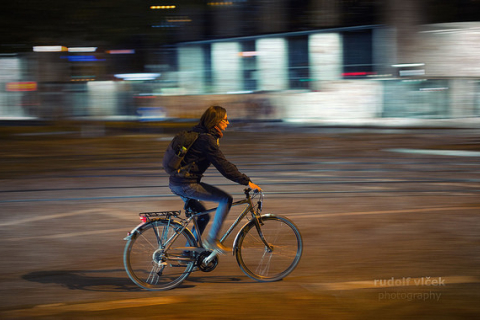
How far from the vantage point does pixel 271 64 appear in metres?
33.2

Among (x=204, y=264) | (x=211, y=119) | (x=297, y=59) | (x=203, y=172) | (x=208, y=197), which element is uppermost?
(x=297, y=59)

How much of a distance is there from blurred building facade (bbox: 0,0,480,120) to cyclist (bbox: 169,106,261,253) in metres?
16.6

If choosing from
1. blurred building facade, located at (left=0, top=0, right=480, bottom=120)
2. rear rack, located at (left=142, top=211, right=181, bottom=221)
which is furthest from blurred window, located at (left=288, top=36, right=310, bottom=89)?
rear rack, located at (left=142, top=211, right=181, bottom=221)

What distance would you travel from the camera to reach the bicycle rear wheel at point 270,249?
18.3 feet

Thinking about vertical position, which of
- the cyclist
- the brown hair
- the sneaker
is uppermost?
the brown hair

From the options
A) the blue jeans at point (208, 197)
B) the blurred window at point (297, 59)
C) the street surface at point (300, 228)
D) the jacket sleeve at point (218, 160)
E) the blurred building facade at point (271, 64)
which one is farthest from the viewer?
the blurred window at point (297, 59)

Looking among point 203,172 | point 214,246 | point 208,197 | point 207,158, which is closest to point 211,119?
point 207,158

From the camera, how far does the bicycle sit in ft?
17.9

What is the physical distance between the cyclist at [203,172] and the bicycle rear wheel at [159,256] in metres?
0.23

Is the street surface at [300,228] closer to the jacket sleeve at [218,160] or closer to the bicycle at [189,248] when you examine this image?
the bicycle at [189,248]

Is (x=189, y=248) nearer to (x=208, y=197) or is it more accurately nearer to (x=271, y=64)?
(x=208, y=197)

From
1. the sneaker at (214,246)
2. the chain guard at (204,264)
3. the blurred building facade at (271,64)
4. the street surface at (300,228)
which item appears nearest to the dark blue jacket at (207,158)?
the sneaker at (214,246)

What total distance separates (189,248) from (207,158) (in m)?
0.84

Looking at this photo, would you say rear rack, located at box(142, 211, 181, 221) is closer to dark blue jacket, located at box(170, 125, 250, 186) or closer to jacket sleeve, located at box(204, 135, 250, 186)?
dark blue jacket, located at box(170, 125, 250, 186)
